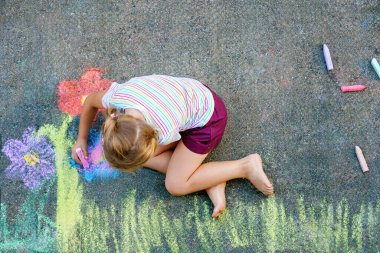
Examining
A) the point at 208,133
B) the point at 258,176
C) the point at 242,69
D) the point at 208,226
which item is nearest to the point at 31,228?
the point at 208,226

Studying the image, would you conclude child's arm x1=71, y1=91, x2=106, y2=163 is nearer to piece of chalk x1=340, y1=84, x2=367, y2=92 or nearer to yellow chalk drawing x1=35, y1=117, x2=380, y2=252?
yellow chalk drawing x1=35, y1=117, x2=380, y2=252

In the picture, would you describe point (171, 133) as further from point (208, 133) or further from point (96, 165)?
point (96, 165)

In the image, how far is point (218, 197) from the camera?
229cm

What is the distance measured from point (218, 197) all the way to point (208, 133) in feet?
0.96

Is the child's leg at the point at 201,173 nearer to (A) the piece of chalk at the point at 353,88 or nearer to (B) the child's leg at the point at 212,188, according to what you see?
(B) the child's leg at the point at 212,188

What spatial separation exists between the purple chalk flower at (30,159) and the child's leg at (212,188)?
0.48m

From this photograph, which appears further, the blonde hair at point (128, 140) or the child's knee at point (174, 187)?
the child's knee at point (174, 187)

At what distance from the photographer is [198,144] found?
224 cm

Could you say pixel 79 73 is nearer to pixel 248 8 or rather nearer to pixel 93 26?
pixel 93 26

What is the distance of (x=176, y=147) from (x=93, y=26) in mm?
776

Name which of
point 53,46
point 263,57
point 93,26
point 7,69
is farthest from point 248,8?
point 7,69

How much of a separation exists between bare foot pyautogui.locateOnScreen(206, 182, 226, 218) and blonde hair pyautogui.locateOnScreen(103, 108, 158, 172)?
480 millimetres

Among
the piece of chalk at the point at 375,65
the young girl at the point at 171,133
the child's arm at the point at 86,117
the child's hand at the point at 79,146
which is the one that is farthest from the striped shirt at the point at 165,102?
the piece of chalk at the point at 375,65

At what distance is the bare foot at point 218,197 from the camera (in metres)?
2.27
